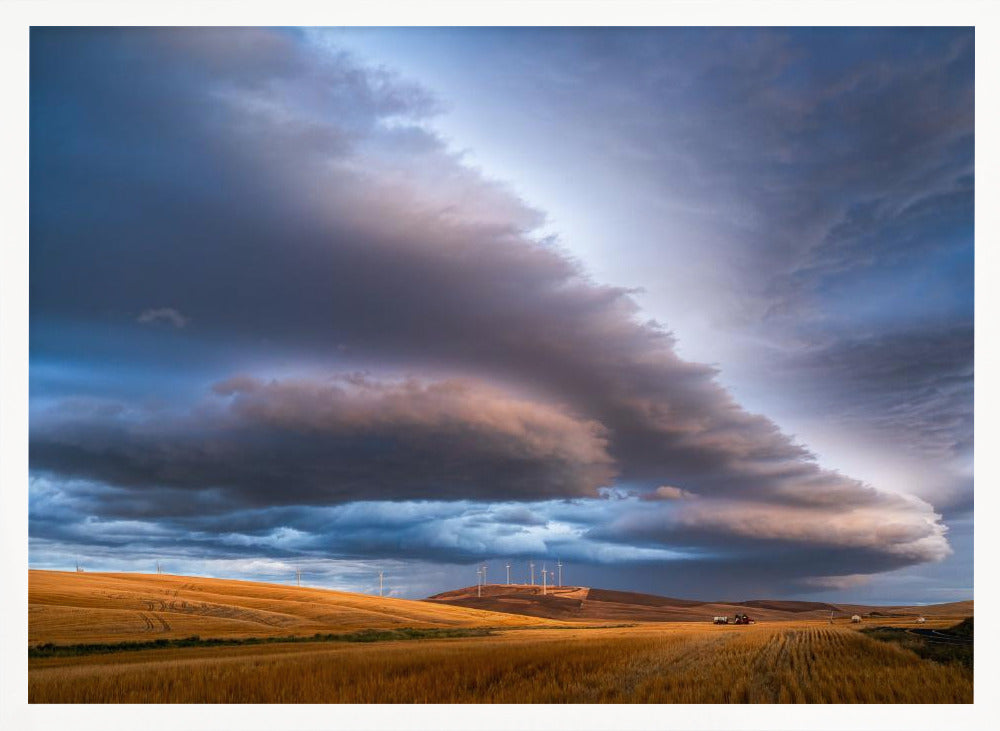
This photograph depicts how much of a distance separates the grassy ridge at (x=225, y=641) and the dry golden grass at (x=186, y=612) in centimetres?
63

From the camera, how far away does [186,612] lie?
32.7 m

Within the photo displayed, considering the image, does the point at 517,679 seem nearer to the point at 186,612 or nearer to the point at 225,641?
the point at 225,641

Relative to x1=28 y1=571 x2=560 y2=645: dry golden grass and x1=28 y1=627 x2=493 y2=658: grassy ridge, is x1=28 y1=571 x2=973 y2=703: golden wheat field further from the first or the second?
x1=28 y1=571 x2=560 y2=645: dry golden grass

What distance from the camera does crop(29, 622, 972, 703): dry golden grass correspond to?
41.7 feet

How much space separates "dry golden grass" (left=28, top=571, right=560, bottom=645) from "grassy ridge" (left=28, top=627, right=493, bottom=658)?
2.06 feet

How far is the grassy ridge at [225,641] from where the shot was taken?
71.4 ft

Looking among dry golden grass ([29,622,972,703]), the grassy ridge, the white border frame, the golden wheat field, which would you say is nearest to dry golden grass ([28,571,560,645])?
the grassy ridge

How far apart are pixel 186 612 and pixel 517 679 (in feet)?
73.6
